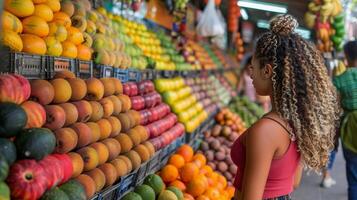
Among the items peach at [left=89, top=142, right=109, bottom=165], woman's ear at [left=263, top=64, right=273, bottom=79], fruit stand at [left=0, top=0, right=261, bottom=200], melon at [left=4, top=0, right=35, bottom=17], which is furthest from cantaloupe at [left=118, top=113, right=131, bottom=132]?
woman's ear at [left=263, top=64, right=273, bottom=79]

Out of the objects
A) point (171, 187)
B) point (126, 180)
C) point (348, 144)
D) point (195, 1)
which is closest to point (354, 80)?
point (348, 144)

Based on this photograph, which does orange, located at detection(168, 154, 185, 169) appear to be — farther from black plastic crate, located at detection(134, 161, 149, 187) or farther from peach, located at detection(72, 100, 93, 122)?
peach, located at detection(72, 100, 93, 122)

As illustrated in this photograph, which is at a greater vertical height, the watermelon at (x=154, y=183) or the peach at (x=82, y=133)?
the peach at (x=82, y=133)

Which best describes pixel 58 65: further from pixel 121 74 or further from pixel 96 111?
pixel 121 74

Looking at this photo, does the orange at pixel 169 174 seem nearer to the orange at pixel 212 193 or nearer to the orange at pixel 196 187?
the orange at pixel 196 187

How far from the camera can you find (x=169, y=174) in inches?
147

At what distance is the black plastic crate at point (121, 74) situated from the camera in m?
3.71

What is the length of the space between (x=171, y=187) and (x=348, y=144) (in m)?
2.33

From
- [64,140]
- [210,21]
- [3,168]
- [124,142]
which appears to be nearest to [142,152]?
[124,142]

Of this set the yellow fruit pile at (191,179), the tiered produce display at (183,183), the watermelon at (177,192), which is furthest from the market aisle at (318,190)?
the watermelon at (177,192)

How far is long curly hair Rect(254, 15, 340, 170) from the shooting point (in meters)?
2.06

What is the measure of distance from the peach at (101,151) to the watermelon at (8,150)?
0.95m

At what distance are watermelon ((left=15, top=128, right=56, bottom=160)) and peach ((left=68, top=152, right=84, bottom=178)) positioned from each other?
446mm

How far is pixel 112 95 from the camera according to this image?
132 inches
